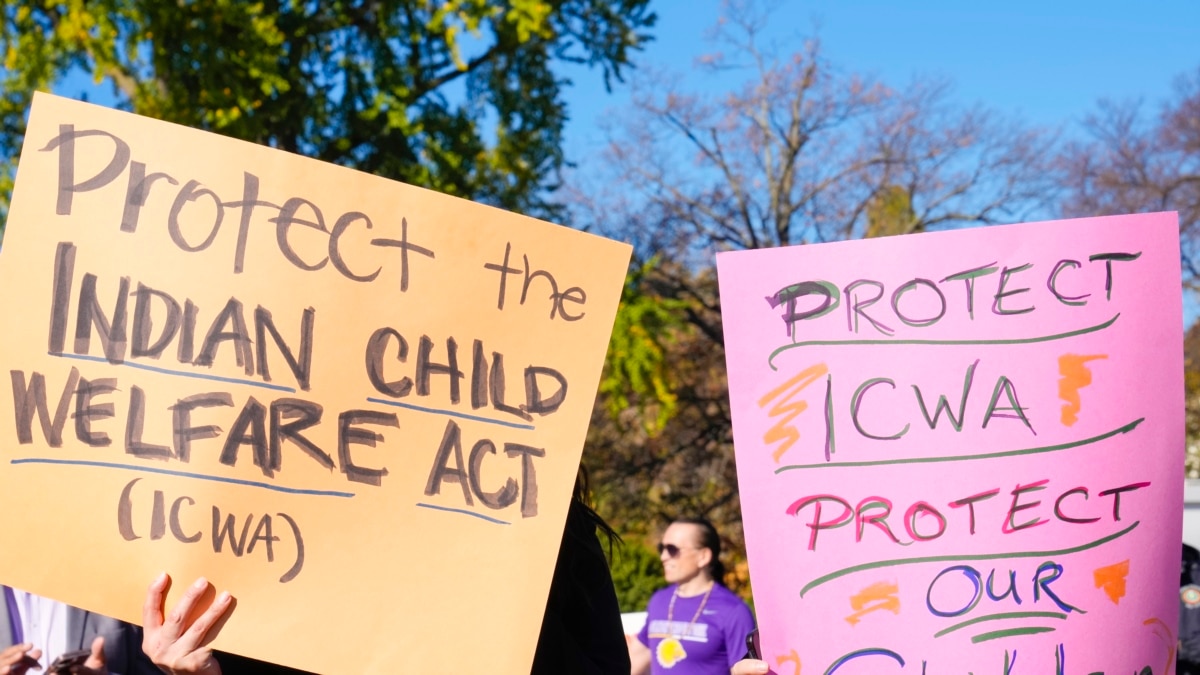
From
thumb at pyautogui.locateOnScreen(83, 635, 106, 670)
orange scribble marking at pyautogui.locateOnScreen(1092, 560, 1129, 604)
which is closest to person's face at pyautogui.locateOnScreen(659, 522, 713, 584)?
thumb at pyautogui.locateOnScreen(83, 635, 106, 670)

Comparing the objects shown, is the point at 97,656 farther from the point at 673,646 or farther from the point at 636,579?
the point at 636,579

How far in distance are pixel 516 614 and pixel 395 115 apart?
8.17m

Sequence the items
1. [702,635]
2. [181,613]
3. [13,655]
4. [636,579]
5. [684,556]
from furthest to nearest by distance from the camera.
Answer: [636,579], [684,556], [702,635], [13,655], [181,613]

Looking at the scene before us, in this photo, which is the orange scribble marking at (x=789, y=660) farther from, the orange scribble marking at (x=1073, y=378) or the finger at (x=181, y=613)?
the finger at (x=181, y=613)

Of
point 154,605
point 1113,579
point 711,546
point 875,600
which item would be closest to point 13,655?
point 154,605

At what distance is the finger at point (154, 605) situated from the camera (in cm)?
176

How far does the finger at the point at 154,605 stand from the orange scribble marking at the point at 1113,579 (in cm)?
158

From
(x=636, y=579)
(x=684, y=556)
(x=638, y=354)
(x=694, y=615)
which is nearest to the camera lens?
(x=694, y=615)

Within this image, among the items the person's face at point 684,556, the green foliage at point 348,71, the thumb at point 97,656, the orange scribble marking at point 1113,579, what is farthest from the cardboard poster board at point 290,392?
the green foliage at point 348,71

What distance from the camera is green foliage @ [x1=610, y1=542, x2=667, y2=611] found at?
31.0ft

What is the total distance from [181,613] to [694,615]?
320cm

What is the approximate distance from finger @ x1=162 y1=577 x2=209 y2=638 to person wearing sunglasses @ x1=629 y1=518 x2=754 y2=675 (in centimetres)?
286

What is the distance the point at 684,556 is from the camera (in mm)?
4918

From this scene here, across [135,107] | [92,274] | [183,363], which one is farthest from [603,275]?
[135,107]
